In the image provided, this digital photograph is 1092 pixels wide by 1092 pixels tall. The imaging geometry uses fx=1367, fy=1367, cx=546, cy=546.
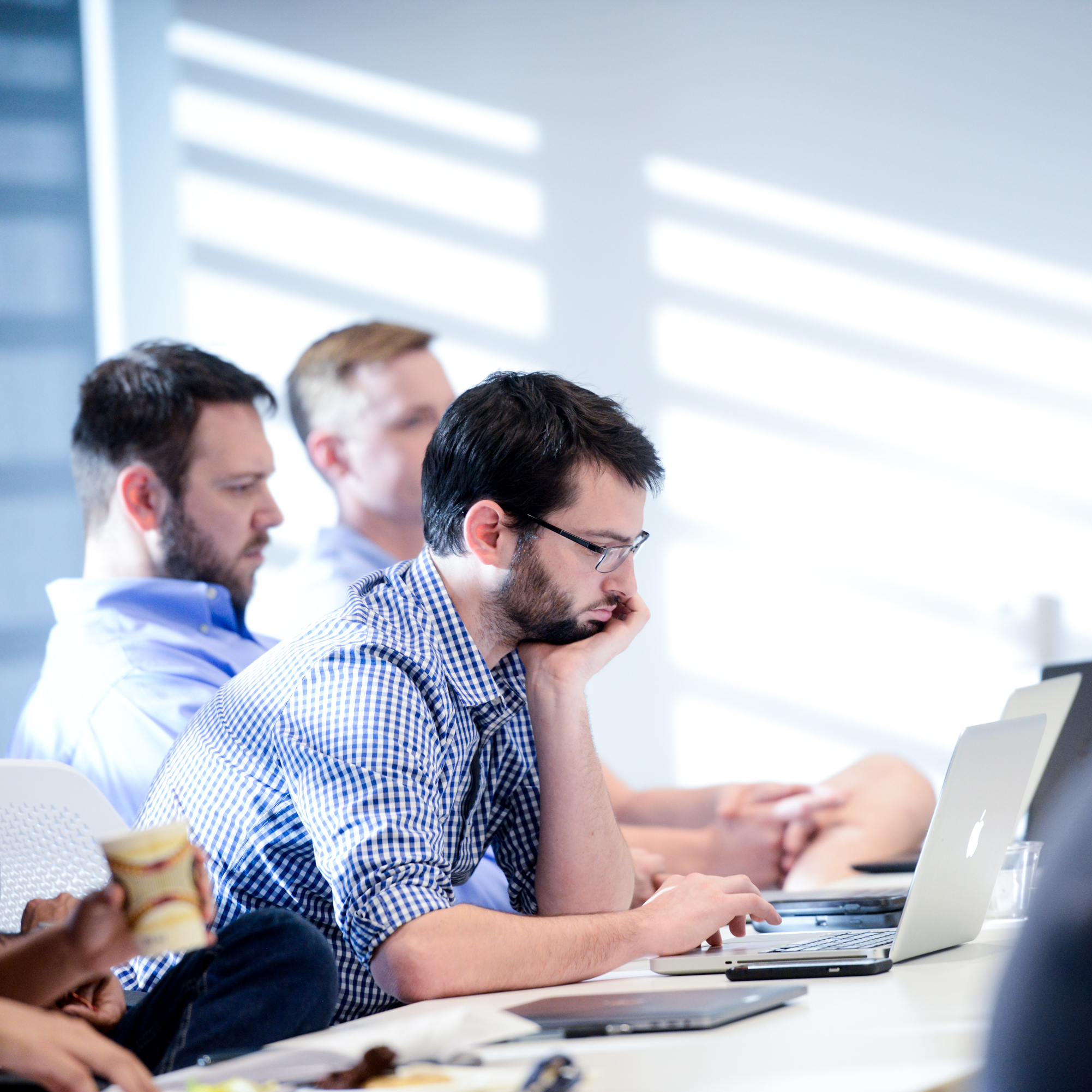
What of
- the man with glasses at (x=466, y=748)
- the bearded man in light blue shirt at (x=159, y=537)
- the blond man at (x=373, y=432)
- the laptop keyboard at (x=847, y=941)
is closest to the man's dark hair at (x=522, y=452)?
the man with glasses at (x=466, y=748)

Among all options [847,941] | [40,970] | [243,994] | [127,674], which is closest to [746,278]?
[127,674]

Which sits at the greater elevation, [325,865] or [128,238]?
[128,238]

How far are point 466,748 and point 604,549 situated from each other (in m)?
0.31

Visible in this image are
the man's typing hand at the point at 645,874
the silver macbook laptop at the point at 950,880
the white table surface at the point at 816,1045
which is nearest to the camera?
the white table surface at the point at 816,1045

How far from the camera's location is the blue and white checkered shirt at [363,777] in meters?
1.36

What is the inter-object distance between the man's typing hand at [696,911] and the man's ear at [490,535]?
1.52ft

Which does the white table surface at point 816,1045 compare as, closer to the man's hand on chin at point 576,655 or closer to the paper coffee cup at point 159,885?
the paper coffee cup at point 159,885

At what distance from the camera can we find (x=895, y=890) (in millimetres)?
1779

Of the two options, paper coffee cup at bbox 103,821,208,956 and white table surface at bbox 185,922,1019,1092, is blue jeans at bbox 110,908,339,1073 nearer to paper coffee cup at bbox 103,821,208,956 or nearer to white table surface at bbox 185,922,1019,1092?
white table surface at bbox 185,922,1019,1092

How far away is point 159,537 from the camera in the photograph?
8.46 ft

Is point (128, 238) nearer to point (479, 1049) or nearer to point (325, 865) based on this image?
point (325, 865)

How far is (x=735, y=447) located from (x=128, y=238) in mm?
1948

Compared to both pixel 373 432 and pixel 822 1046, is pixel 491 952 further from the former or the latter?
pixel 373 432

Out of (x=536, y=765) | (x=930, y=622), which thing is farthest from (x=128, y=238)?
(x=536, y=765)
